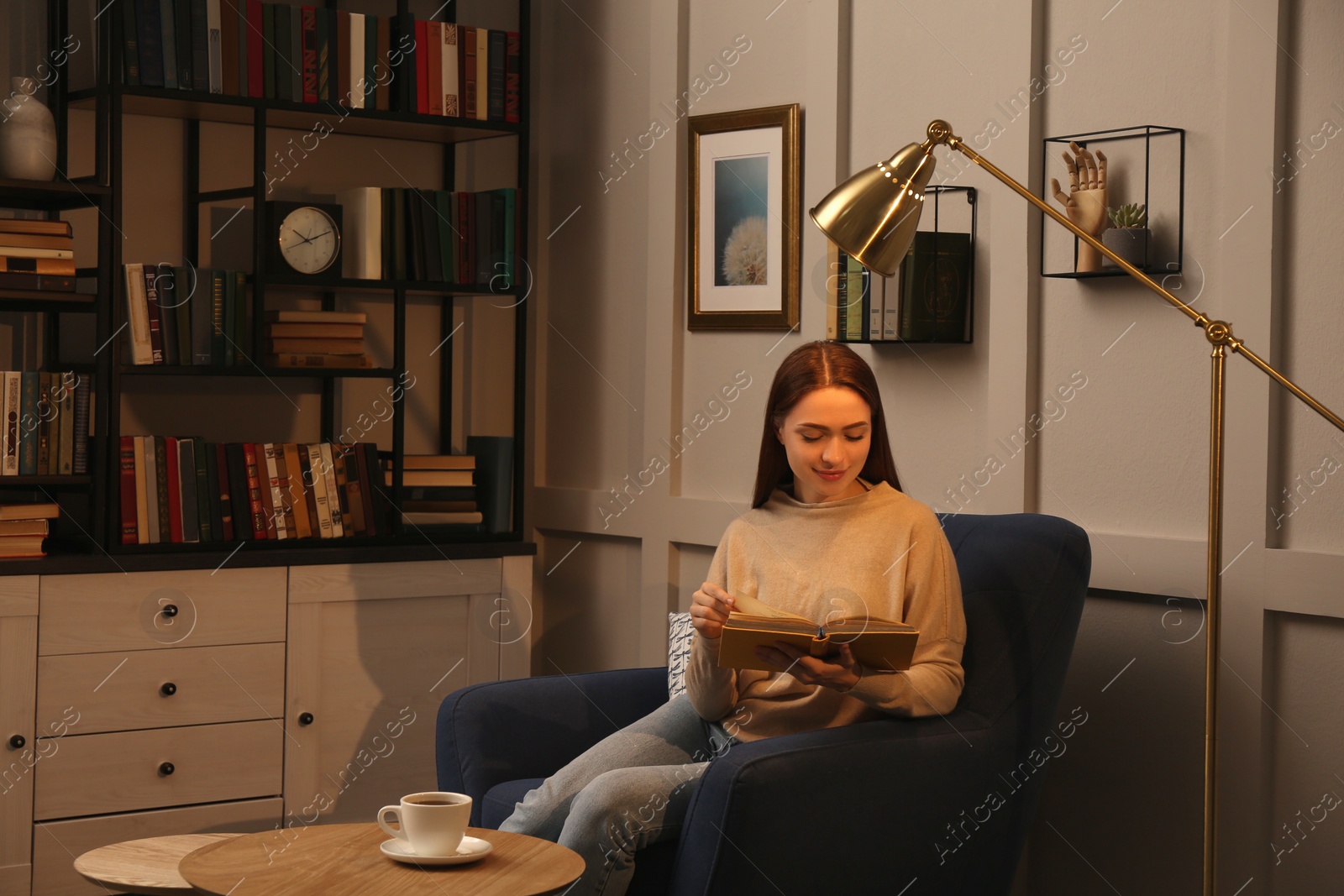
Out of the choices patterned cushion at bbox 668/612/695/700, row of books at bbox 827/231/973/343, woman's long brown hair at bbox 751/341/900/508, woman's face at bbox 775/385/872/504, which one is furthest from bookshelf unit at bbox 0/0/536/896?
woman's face at bbox 775/385/872/504

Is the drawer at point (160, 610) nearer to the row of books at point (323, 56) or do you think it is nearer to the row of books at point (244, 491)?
the row of books at point (244, 491)

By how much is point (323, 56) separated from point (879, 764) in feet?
7.57

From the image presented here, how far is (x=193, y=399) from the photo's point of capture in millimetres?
3523

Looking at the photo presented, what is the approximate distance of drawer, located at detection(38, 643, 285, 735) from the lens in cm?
302

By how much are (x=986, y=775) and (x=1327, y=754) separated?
2.12 ft

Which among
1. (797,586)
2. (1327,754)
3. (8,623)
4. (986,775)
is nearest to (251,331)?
(8,623)

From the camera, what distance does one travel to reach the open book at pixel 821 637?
6.32 ft

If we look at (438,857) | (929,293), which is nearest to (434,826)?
(438,857)

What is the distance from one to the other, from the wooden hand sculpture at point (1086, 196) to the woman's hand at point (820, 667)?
3.17ft

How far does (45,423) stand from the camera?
307 cm

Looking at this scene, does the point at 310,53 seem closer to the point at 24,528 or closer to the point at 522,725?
the point at 24,528

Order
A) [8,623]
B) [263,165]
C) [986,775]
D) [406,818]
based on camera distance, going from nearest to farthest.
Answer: [406,818] < [986,775] < [8,623] < [263,165]

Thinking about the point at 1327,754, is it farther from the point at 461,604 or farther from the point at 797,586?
the point at 461,604

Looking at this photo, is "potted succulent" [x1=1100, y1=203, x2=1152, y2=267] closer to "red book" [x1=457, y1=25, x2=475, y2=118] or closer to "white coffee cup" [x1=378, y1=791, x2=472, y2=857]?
"white coffee cup" [x1=378, y1=791, x2=472, y2=857]
